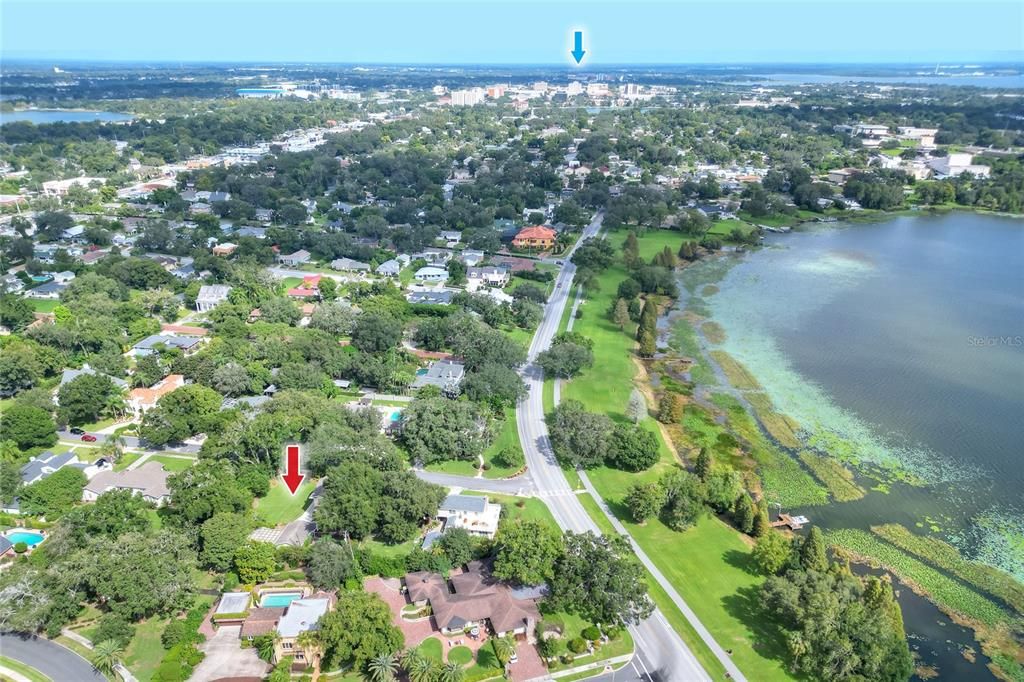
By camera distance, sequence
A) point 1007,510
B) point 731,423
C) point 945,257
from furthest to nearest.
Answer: point 945,257 < point 731,423 < point 1007,510

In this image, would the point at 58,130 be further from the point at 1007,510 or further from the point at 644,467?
the point at 1007,510

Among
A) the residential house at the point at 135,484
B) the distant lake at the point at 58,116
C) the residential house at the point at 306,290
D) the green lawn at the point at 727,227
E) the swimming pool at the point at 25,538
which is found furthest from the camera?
the distant lake at the point at 58,116

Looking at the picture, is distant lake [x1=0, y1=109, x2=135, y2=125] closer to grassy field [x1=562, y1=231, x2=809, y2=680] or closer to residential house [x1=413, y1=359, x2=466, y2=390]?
residential house [x1=413, y1=359, x2=466, y2=390]

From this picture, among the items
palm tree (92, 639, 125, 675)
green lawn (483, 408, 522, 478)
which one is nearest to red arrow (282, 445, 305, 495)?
green lawn (483, 408, 522, 478)

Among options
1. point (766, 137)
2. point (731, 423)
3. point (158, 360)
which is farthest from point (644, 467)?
point (766, 137)

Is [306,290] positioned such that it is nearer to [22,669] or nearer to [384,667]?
[22,669]

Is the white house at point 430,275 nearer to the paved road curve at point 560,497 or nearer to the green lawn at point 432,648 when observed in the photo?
the paved road curve at point 560,497

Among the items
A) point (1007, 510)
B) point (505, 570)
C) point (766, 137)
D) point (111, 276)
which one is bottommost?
point (1007, 510)

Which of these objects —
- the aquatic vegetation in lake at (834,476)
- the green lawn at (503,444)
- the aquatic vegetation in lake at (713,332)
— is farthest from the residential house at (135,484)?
the aquatic vegetation in lake at (713,332)
